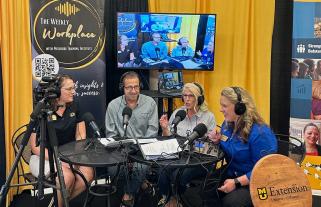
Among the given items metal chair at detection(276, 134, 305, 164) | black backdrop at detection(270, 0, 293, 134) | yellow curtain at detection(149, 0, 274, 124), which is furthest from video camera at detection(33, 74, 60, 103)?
black backdrop at detection(270, 0, 293, 134)

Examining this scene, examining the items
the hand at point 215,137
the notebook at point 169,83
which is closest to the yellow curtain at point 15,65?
the notebook at point 169,83

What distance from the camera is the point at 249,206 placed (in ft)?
9.00

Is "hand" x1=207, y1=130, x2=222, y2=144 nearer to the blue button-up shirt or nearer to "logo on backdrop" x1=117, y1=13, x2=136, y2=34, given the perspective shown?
the blue button-up shirt

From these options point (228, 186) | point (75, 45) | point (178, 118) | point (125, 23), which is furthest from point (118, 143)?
point (125, 23)

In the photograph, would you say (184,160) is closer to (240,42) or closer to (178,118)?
(178,118)

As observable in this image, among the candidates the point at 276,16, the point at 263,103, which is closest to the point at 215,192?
the point at 263,103

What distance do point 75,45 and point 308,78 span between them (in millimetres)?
2349

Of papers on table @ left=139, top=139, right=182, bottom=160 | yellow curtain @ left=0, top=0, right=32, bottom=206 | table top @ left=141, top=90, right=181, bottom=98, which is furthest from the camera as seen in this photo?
table top @ left=141, top=90, right=181, bottom=98

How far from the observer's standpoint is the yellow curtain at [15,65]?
3.71 meters

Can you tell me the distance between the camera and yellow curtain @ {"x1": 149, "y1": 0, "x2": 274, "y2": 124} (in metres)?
4.53

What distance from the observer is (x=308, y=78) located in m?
4.04

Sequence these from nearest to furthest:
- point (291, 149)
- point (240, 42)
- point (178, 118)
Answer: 1. point (178, 118)
2. point (291, 149)
3. point (240, 42)

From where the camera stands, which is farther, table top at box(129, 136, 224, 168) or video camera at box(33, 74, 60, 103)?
table top at box(129, 136, 224, 168)

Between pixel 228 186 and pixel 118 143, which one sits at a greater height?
pixel 118 143
